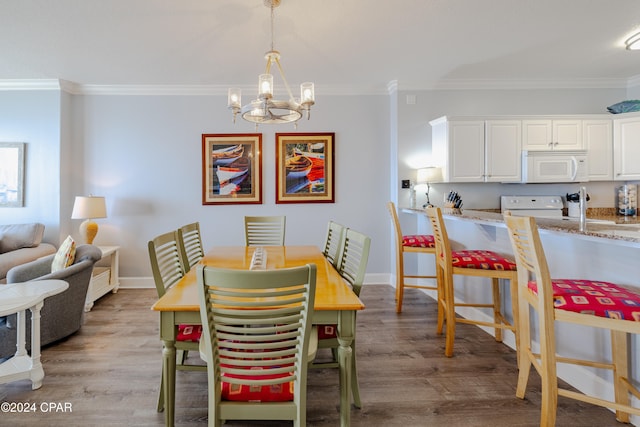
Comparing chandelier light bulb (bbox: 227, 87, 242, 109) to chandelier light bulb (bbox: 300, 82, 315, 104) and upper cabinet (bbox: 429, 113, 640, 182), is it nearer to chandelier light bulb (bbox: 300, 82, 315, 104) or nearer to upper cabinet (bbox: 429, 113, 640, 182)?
chandelier light bulb (bbox: 300, 82, 315, 104)

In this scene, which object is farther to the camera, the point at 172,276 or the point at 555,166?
the point at 555,166

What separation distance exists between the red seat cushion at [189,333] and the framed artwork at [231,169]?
261 cm

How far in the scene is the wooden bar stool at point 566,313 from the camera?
1.36 metres

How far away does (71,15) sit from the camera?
2531 millimetres

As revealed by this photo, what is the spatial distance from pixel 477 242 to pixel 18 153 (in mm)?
5209

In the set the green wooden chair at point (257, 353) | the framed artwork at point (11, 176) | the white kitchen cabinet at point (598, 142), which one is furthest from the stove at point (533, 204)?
the framed artwork at point (11, 176)

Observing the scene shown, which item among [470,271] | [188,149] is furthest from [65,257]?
[470,271]

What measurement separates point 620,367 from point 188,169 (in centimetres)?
431

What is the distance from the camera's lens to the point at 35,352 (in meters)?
2.03

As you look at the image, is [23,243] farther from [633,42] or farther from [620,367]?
[633,42]

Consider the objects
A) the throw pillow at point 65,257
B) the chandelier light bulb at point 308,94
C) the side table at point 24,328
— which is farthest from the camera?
the throw pillow at point 65,257

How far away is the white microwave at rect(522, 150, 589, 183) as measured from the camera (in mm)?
3846

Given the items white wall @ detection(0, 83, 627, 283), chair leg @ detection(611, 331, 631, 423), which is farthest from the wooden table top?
white wall @ detection(0, 83, 627, 283)

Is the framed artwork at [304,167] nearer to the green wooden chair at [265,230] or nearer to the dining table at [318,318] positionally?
the green wooden chair at [265,230]
